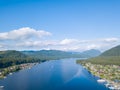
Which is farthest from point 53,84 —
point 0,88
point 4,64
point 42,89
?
point 4,64

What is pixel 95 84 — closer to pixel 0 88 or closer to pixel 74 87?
pixel 74 87

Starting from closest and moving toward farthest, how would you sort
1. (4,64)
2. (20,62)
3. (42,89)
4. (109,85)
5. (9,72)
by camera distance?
(42,89), (109,85), (9,72), (4,64), (20,62)

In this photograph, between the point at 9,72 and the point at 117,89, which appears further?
the point at 9,72

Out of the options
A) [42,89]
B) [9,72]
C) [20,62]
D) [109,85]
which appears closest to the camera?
[42,89]

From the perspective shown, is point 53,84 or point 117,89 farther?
point 53,84

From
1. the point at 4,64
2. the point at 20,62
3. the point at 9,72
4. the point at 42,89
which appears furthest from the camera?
the point at 20,62

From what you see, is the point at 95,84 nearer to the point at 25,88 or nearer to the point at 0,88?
the point at 25,88

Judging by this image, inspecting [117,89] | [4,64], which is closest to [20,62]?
[4,64]

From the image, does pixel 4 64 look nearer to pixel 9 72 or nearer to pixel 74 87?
pixel 9 72
